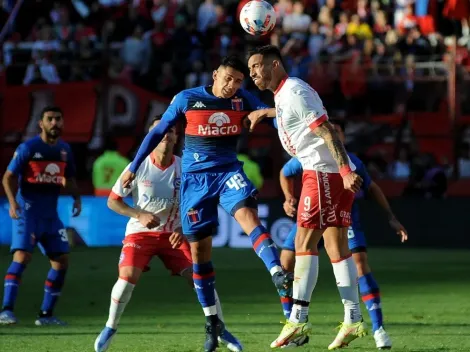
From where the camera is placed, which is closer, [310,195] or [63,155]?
[310,195]

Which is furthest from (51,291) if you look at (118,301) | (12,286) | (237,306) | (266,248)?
(266,248)

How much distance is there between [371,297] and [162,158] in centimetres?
243

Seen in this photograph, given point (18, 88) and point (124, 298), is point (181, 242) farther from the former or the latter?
point (18, 88)

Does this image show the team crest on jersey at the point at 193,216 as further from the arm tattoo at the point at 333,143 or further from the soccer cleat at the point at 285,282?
the arm tattoo at the point at 333,143

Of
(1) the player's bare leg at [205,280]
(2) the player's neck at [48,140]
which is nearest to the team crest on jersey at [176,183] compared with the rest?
(1) the player's bare leg at [205,280]

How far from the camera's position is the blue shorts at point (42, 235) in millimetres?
12688

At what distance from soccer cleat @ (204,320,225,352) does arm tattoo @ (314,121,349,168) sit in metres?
1.79

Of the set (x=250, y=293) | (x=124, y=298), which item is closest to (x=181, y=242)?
(x=124, y=298)

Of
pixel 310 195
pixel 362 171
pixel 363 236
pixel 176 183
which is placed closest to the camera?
pixel 310 195

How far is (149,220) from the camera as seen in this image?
9.70 metres

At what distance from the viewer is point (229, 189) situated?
372 inches

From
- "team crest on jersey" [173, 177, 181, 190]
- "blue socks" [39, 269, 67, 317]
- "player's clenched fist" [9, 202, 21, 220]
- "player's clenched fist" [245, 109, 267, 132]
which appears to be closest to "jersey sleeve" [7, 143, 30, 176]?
"player's clenched fist" [9, 202, 21, 220]

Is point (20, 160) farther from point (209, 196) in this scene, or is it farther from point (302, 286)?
point (302, 286)

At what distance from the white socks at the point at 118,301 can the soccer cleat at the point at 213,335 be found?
32.6 inches
